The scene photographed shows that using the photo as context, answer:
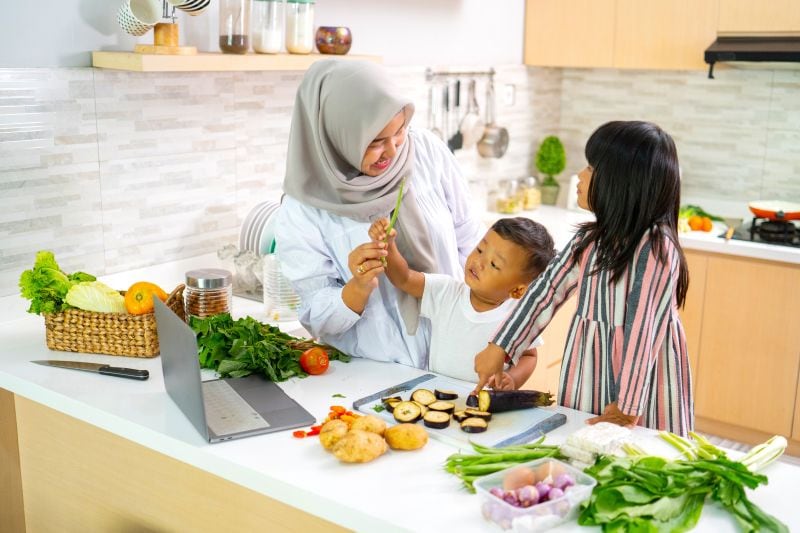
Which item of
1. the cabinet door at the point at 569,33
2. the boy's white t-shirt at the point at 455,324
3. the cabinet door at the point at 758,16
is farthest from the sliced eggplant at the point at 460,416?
the cabinet door at the point at 569,33

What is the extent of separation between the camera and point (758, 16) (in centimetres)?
358

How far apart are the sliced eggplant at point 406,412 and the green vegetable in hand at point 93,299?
787 mm

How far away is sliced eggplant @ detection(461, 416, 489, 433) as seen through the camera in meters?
1.69

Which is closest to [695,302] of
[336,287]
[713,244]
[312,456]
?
[713,244]

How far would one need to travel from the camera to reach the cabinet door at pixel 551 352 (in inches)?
133

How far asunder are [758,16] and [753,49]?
173 millimetres

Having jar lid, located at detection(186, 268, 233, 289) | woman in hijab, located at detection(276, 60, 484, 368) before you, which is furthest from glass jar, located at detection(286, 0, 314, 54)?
jar lid, located at detection(186, 268, 233, 289)

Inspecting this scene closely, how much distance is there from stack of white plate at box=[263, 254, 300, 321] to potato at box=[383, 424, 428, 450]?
0.95 m

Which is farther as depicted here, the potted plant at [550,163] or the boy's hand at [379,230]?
the potted plant at [550,163]

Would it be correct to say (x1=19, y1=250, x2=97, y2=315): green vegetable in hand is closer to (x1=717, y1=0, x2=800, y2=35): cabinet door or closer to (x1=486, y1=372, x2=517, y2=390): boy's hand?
(x1=486, y1=372, x2=517, y2=390): boy's hand

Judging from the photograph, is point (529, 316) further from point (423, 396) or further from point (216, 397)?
point (216, 397)

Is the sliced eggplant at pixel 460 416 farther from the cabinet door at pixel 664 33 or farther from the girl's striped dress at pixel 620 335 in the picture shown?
the cabinet door at pixel 664 33

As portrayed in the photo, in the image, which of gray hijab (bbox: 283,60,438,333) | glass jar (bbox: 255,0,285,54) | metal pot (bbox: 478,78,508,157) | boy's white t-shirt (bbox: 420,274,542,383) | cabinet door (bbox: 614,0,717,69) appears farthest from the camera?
metal pot (bbox: 478,78,508,157)

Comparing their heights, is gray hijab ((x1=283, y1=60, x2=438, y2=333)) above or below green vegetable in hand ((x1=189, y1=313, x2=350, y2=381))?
above
